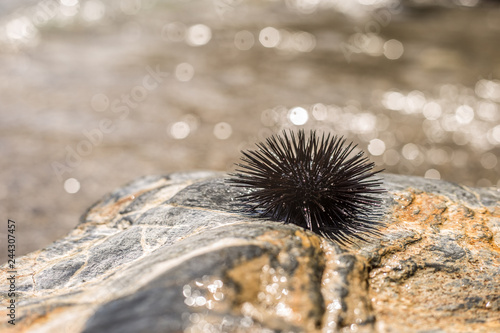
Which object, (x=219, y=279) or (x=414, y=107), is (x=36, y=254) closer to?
(x=219, y=279)

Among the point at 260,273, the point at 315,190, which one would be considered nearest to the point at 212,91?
the point at 315,190

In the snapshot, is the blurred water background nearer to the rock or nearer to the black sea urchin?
the rock

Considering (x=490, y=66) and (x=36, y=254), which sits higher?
(x=490, y=66)

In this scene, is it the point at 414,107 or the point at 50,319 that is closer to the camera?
the point at 50,319

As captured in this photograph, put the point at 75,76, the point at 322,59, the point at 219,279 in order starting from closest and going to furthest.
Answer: the point at 219,279 < the point at 75,76 < the point at 322,59

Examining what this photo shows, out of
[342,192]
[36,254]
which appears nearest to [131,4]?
[36,254]

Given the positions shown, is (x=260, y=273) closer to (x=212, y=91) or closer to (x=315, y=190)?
(x=315, y=190)

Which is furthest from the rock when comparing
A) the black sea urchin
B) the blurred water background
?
the blurred water background
